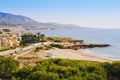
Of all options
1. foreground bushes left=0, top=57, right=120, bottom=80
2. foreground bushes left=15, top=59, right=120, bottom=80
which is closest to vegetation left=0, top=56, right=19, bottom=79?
foreground bushes left=0, top=57, right=120, bottom=80

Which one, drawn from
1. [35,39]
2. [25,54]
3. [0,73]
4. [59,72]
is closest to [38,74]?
[59,72]

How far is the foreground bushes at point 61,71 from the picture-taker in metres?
35.0

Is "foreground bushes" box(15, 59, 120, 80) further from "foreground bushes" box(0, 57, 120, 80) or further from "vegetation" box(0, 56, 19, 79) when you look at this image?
"vegetation" box(0, 56, 19, 79)

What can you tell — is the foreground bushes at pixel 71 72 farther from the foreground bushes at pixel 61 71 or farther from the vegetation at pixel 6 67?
the vegetation at pixel 6 67

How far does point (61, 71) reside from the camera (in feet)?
121

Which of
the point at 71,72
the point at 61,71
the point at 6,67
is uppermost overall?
the point at 61,71

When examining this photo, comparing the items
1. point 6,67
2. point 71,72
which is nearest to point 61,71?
point 71,72

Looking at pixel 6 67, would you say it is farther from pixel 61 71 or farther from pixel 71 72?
pixel 71 72

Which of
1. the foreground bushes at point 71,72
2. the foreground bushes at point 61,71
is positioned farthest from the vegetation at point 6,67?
the foreground bushes at point 71,72

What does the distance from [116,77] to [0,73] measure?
15619 millimetres

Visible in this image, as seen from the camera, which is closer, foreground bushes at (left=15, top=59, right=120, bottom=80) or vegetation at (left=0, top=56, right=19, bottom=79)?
foreground bushes at (left=15, top=59, right=120, bottom=80)

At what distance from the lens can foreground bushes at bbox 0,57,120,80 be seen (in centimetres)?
3500

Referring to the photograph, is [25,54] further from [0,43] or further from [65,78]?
[65,78]

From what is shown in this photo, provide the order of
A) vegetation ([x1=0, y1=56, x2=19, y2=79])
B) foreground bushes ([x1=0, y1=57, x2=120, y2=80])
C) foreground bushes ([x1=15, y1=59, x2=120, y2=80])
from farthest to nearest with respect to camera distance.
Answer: vegetation ([x1=0, y1=56, x2=19, y2=79]), foreground bushes ([x1=0, y1=57, x2=120, y2=80]), foreground bushes ([x1=15, y1=59, x2=120, y2=80])
